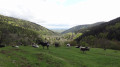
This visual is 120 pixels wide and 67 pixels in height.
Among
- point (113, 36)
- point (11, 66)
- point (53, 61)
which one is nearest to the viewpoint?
point (11, 66)

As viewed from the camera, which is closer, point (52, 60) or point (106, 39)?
point (52, 60)

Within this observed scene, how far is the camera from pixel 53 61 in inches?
817

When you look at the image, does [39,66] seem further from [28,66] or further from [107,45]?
[107,45]

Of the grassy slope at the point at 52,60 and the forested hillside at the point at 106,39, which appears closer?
the grassy slope at the point at 52,60

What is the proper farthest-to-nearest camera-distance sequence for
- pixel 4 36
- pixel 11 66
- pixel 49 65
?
pixel 4 36 → pixel 49 65 → pixel 11 66

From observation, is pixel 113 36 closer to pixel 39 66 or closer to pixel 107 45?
pixel 107 45

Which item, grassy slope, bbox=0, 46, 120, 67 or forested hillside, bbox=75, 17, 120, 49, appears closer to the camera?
grassy slope, bbox=0, 46, 120, 67

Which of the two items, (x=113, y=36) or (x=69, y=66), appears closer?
(x=69, y=66)

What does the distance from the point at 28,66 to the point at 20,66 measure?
144 cm

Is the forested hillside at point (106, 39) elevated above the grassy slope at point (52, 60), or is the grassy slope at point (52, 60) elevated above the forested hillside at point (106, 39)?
the forested hillside at point (106, 39)

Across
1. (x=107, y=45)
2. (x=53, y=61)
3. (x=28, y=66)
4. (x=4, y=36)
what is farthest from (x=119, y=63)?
(x=4, y=36)

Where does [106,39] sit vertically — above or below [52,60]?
above

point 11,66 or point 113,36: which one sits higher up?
point 113,36

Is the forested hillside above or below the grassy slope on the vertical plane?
above
